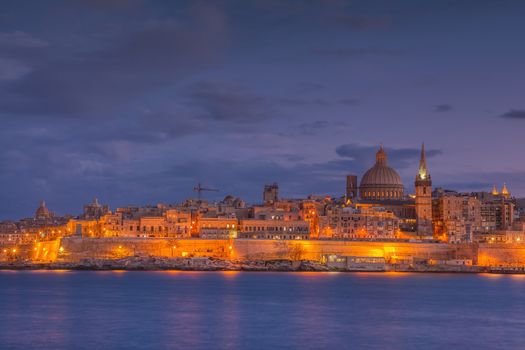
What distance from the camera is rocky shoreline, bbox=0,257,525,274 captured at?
205 ft

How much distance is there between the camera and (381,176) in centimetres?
8619

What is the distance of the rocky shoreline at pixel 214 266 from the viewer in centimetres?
6253

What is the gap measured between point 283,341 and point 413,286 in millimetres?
22099

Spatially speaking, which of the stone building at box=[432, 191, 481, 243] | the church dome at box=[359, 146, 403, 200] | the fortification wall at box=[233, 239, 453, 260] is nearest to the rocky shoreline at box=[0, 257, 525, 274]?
the fortification wall at box=[233, 239, 453, 260]

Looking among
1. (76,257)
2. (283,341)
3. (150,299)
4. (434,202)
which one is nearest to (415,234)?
(434,202)

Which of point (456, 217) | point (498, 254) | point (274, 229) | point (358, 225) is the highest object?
point (456, 217)

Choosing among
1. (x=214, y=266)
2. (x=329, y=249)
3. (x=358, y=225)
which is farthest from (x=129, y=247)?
(x=358, y=225)

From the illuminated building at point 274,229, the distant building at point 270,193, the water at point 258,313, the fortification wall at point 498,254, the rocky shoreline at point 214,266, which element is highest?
the distant building at point 270,193

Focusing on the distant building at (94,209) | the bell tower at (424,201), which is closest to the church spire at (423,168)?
the bell tower at (424,201)

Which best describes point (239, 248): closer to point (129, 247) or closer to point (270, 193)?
point (129, 247)

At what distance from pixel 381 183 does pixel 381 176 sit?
2.70 feet

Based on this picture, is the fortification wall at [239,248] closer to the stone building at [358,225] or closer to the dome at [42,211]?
the stone building at [358,225]

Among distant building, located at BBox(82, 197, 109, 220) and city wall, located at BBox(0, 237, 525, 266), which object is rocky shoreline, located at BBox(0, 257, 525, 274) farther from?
distant building, located at BBox(82, 197, 109, 220)

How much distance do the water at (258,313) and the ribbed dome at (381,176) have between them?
32.4 m
